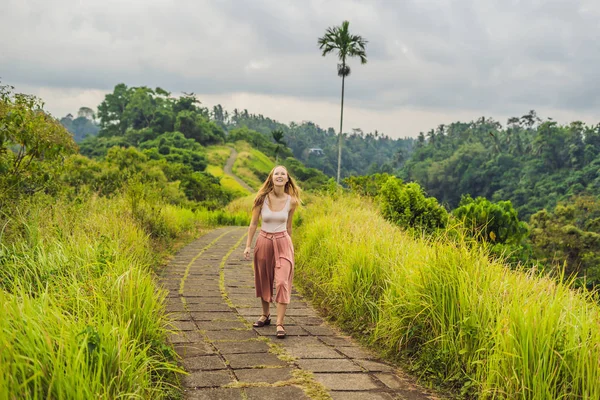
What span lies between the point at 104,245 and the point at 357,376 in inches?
121

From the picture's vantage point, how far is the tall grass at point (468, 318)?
3.02 meters

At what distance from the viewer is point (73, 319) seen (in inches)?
118

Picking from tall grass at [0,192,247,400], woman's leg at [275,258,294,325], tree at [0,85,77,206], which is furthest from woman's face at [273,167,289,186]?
tree at [0,85,77,206]

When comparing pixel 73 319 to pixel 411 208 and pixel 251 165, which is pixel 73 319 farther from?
pixel 251 165

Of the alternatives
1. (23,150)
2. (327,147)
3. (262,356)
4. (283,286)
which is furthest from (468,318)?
(327,147)

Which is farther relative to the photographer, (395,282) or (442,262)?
(395,282)

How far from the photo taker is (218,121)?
135 meters

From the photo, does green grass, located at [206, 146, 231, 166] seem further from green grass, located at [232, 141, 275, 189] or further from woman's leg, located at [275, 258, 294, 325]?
woman's leg, located at [275, 258, 294, 325]

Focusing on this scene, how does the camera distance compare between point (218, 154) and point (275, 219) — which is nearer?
point (275, 219)

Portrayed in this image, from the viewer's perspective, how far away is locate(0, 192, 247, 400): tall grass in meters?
2.44

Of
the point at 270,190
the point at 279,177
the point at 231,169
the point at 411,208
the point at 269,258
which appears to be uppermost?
the point at 279,177

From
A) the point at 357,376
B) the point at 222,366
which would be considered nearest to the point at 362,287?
the point at 357,376

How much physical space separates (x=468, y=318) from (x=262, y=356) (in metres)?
1.61

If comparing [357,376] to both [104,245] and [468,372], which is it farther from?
[104,245]
